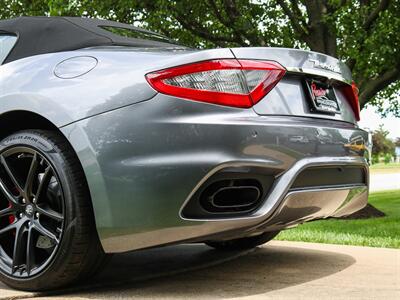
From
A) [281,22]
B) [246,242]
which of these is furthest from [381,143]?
[246,242]

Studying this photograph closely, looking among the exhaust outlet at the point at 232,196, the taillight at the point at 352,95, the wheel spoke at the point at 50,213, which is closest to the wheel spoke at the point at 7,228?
the wheel spoke at the point at 50,213

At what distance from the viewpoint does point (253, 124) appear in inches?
118

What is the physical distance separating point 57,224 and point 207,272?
41.2 inches

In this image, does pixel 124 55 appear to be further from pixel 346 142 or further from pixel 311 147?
pixel 346 142

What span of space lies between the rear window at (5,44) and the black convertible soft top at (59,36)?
0.11ft

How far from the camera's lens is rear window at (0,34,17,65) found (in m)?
3.79

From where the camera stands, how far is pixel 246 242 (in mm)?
4668

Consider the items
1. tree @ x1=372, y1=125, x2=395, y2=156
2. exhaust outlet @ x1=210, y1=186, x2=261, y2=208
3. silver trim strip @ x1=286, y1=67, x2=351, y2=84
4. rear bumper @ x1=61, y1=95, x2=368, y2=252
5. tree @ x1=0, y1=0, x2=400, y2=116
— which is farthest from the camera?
tree @ x1=372, y1=125, x2=395, y2=156

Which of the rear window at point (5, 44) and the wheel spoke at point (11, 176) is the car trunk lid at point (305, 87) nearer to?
the wheel spoke at point (11, 176)

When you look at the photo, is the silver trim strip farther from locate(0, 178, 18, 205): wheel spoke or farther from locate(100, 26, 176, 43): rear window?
locate(0, 178, 18, 205): wheel spoke

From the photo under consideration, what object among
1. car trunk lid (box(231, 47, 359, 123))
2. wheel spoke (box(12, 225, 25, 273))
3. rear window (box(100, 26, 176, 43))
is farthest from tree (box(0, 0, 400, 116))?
wheel spoke (box(12, 225, 25, 273))

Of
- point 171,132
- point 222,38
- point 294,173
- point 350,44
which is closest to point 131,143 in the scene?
point 171,132

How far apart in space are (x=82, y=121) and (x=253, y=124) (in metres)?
0.90

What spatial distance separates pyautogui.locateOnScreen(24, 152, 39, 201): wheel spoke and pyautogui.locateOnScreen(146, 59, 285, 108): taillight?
2.75ft
